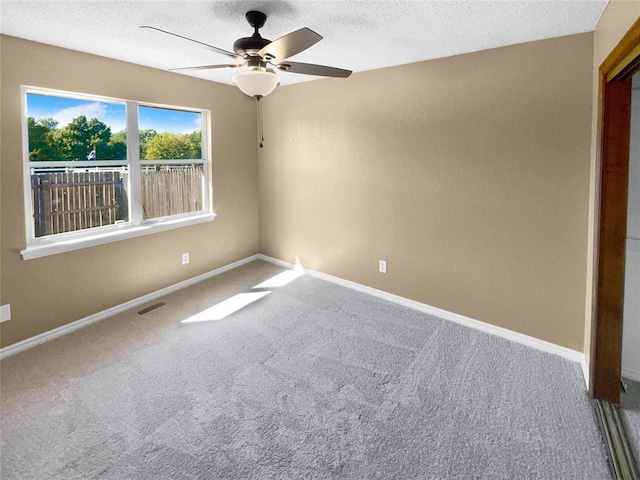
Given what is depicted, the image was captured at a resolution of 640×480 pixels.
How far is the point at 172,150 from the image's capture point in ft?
12.8

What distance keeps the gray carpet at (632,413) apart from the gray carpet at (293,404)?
5.9 inches

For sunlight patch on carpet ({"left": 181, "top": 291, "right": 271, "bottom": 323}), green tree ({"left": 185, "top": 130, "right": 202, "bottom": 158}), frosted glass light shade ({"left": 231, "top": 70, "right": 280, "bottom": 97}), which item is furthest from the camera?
green tree ({"left": 185, "top": 130, "right": 202, "bottom": 158})

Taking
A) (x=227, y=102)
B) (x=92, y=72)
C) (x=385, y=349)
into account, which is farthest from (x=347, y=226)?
(x=92, y=72)

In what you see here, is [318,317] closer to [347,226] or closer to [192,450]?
[347,226]

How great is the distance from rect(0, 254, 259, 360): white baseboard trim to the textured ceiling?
2192 millimetres

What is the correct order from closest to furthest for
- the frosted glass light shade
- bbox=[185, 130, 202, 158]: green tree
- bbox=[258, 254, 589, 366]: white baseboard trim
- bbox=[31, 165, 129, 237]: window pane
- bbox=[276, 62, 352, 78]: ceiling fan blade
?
1. the frosted glass light shade
2. bbox=[276, 62, 352, 78]: ceiling fan blade
3. bbox=[258, 254, 589, 366]: white baseboard trim
4. bbox=[31, 165, 129, 237]: window pane
5. bbox=[185, 130, 202, 158]: green tree

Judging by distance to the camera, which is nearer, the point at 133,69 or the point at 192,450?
the point at 192,450

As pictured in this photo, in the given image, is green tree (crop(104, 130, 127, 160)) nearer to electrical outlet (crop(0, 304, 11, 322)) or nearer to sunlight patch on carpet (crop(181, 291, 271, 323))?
electrical outlet (crop(0, 304, 11, 322))

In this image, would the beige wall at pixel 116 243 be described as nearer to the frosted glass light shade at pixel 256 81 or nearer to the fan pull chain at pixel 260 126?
the fan pull chain at pixel 260 126

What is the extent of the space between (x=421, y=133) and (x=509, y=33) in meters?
0.97

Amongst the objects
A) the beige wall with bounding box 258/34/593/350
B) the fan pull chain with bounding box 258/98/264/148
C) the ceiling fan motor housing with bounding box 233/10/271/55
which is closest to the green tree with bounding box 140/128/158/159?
the fan pull chain with bounding box 258/98/264/148

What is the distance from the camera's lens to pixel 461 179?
3053 mm

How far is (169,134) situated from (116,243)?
1.27 meters

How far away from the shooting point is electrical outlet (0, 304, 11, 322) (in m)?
2.66
